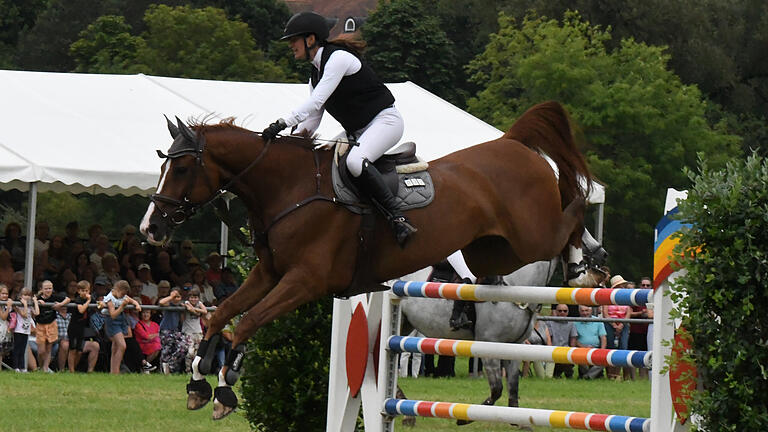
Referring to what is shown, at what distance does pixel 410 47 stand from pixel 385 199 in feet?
140

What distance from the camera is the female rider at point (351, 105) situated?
710 centimetres

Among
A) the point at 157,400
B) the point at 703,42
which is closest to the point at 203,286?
the point at 157,400

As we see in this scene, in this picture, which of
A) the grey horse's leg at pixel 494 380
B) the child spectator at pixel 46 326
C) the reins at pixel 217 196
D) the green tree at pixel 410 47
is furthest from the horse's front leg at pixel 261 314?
the green tree at pixel 410 47

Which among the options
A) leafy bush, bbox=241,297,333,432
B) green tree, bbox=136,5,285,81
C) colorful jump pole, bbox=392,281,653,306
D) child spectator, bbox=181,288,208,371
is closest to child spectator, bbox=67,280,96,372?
child spectator, bbox=181,288,208,371

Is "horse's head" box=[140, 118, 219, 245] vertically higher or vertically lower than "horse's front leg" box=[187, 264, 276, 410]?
higher

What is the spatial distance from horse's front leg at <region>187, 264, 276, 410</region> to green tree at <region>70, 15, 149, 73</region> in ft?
121

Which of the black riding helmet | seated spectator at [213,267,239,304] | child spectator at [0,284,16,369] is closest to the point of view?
the black riding helmet

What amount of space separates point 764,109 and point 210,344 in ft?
157

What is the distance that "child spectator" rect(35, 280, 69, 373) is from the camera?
A: 13914 mm

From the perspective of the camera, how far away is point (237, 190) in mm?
7215

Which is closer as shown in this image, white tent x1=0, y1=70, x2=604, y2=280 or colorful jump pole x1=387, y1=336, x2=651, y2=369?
colorful jump pole x1=387, y1=336, x2=651, y2=369

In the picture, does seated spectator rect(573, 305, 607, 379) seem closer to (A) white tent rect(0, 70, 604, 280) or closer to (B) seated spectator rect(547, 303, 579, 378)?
(B) seated spectator rect(547, 303, 579, 378)

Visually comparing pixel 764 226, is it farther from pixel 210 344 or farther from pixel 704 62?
pixel 704 62

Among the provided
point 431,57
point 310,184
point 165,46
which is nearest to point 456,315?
point 310,184
